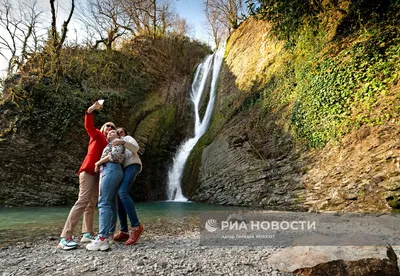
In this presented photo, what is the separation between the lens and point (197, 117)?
1631cm

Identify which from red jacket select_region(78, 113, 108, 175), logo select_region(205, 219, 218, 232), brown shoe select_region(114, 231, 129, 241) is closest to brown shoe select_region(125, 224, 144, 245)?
brown shoe select_region(114, 231, 129, 241)

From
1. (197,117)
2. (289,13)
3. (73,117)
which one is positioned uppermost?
(289,13)

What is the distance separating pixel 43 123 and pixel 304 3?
11428 millimetres

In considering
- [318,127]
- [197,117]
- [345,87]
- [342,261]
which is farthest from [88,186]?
[197,117]

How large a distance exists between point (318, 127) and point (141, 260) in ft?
22.6

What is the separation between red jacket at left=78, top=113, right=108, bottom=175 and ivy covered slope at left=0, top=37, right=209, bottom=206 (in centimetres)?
859

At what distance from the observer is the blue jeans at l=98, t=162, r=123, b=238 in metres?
3.20

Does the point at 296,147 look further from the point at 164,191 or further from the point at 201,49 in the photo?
the point at 201,49

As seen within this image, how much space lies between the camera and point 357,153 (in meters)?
6.39

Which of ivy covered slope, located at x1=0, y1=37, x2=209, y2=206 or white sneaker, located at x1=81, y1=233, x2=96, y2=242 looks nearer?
white sneaker, located at x1=81, y1=233, x2=96, y2=242

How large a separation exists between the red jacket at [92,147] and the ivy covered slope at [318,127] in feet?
18.2

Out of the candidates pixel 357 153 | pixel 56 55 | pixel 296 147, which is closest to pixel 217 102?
pixel 296 147

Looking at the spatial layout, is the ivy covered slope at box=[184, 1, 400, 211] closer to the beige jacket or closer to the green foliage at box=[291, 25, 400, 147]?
the green foliage at box=[291, 25, 400, 147]

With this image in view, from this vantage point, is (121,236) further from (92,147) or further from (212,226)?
(212,226)
